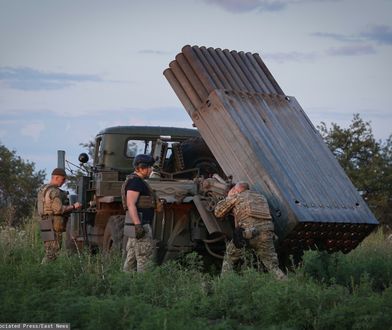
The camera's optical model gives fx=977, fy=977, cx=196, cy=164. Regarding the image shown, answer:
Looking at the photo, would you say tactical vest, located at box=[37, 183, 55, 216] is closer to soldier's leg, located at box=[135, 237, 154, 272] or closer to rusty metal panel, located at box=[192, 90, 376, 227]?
soldier's leg, located at box=[135, 237, 154, 272]

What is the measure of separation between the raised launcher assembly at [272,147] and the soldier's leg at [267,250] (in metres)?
0.22

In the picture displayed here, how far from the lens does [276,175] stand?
13.6 m

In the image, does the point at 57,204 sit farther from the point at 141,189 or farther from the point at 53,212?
the point at 141,189

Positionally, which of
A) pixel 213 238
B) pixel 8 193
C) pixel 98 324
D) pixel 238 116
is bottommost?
pixel 98 324

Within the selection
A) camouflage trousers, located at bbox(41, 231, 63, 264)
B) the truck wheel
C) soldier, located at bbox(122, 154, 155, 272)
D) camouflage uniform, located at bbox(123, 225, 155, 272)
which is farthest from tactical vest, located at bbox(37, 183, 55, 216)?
camouflage uniform, located at bbox(123, 225, 155, 272)

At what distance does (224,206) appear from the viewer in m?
13.3

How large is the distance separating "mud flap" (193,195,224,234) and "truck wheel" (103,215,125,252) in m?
1.82

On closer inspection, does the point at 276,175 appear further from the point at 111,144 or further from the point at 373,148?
the point at 373,148

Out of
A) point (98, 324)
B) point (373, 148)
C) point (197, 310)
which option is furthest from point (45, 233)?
point (373, 148)

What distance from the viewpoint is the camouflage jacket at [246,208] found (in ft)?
42.8

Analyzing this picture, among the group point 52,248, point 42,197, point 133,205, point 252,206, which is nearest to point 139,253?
point 133,205

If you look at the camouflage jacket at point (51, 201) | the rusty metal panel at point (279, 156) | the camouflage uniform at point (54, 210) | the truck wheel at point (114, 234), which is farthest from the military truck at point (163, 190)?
the camouflage jacket at point (51, 201)

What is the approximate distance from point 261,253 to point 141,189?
1845 mm

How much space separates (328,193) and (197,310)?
3908mm
